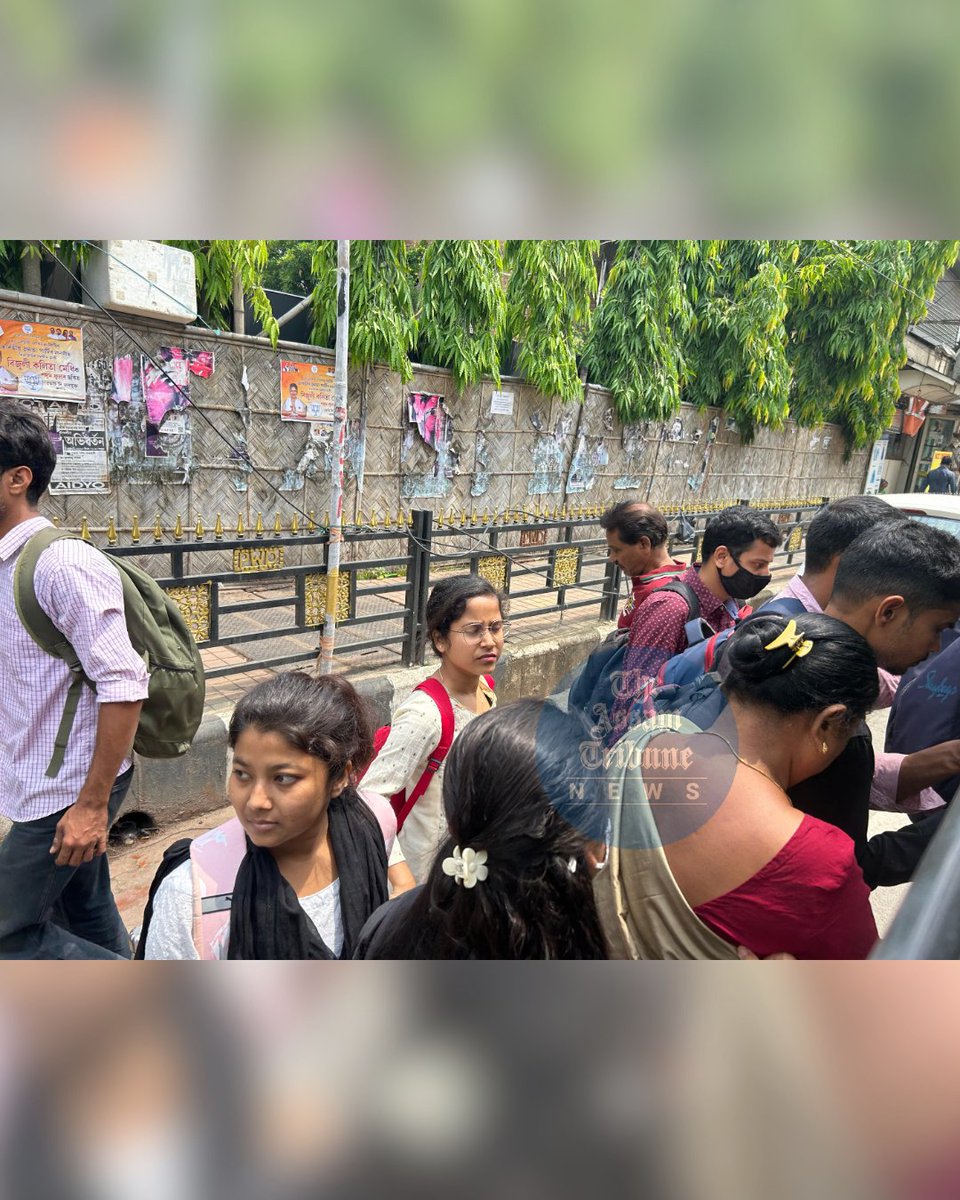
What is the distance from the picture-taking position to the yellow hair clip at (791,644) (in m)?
1.16

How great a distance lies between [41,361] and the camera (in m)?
4.12

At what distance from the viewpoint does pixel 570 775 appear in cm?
96

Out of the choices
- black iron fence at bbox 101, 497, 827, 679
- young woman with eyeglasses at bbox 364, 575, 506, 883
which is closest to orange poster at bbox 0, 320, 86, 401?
black iron fence at bbox 101, 497, 827, 679

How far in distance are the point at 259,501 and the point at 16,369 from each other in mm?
1913

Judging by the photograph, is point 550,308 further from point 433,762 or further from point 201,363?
point 433,762

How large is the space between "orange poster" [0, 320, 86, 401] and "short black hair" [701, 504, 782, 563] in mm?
4014

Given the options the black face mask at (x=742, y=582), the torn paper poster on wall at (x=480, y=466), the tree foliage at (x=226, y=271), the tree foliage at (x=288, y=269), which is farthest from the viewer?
the tree foliage at (x=288, y=269)

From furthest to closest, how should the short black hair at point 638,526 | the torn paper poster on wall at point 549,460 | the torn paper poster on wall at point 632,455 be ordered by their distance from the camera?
1. the torn paper poster on wall at point 632,455
2. the torn paper poster on wall at point 549,460
3. the short black hair at point 638,526

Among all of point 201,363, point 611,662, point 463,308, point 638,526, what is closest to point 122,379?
point 201,363

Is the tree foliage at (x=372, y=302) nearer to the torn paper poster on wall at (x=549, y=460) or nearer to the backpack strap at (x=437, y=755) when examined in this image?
the torn paper poster on wall at (x=549, y=460)

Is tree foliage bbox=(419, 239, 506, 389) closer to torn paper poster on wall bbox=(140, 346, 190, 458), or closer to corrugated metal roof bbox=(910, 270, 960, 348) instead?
torn paper poster on wall bbox=(140, 346, 190, 458)

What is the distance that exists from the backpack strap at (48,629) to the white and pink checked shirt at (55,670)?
1 centimetres

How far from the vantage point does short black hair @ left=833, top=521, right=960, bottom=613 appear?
1500 millimetres

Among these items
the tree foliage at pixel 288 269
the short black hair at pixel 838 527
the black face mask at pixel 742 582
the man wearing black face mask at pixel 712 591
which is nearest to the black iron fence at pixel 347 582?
the man wearing black face mask at pixel 712 591
